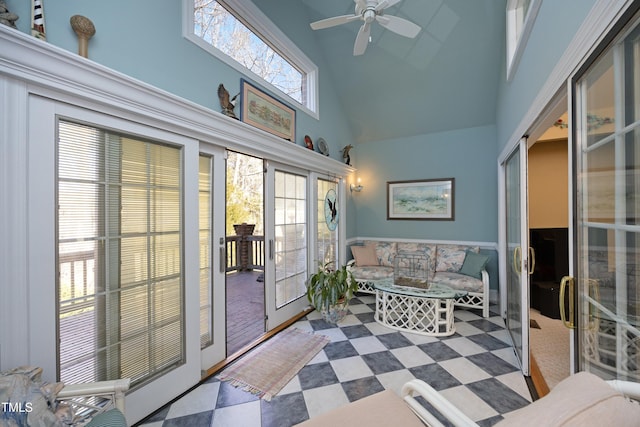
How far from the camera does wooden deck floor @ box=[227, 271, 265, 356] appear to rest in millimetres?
2834

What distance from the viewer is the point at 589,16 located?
0.97 metres

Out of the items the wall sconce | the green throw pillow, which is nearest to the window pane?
the wall sconce

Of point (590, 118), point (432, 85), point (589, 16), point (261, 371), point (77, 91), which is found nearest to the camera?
point (589, 16)

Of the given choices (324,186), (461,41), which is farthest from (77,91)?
(461,41)

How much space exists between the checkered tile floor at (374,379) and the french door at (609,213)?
1.03 m

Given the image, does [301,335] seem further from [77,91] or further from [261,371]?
[77,91]

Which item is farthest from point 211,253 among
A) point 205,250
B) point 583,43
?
point 583,43

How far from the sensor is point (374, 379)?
6.90 ft

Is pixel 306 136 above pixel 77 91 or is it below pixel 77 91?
above

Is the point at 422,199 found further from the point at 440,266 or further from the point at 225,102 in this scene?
the point at 225,102

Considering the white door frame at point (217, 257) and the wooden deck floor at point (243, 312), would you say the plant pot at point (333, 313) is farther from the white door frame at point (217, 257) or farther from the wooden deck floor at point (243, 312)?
the white door frame at point (217, 257)

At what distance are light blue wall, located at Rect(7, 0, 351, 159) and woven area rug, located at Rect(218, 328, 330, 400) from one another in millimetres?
2313

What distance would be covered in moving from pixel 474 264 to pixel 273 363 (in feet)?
10.0

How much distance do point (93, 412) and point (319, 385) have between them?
1.45 metres
